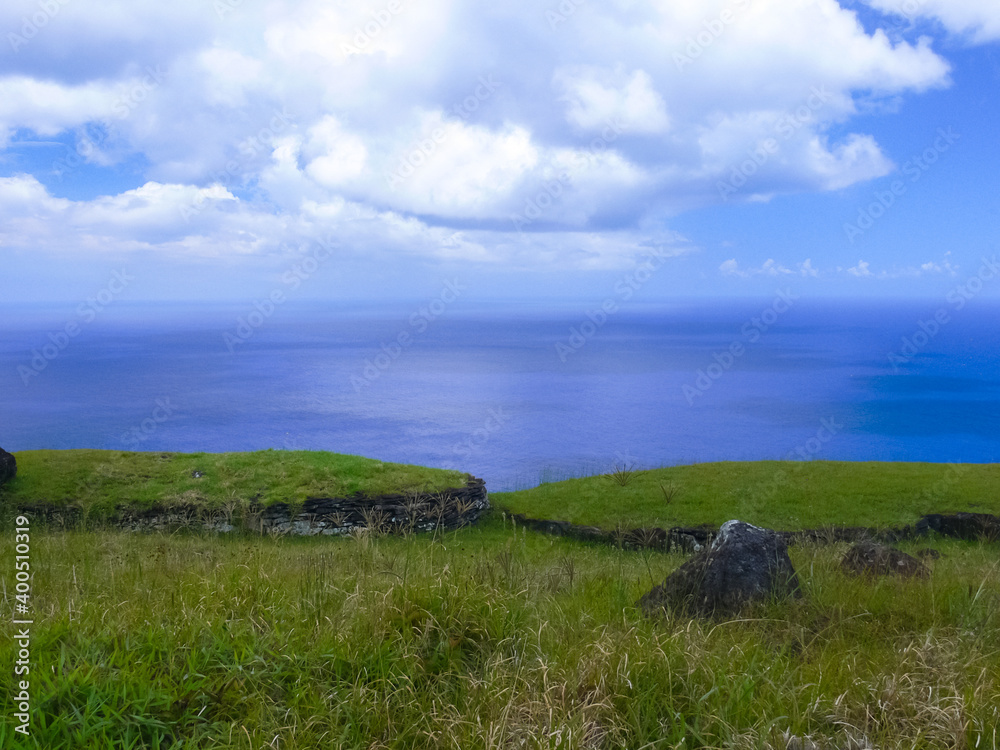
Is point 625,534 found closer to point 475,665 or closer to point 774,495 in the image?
point 774,495

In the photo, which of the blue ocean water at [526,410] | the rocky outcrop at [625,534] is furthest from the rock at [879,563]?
the blue ocean water at [526,410]

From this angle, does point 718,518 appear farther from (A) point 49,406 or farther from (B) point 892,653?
(A) point 49,406

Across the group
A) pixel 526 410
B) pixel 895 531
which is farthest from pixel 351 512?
pixel 526 410

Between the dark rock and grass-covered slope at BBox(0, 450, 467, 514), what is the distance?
15.9 metres

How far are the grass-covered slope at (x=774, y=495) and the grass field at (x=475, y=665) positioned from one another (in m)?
16.6

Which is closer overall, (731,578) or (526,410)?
(731,578)

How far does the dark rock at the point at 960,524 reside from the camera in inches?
802

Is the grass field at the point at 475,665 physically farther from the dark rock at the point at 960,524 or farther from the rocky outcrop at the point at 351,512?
the dark rock at the point at 960,524

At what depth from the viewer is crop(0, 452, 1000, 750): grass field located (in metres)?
3.29

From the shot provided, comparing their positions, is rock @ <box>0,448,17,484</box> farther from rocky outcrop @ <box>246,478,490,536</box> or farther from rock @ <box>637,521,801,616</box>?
rock @ <box>637,521,801,616</box>

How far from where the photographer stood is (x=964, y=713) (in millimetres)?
3377

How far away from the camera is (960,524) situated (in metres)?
21.0

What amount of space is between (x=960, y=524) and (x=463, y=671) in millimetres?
23005

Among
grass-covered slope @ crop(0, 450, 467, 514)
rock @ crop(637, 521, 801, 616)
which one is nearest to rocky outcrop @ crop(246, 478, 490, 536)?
grass-covered slope @ crop(0, 450, 467, 514)
